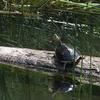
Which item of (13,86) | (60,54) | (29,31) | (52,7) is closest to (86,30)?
(29,31)

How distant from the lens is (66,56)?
4445 millimetres

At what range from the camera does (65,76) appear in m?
4.22

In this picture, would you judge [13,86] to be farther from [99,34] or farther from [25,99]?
[99,34]

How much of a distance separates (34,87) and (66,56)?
0.60 m

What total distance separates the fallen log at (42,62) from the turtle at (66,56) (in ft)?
0.18

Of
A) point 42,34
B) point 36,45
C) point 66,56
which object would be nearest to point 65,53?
point 66,56

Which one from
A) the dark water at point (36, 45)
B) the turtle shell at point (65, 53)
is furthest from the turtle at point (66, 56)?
the dark water at point (36, 45)

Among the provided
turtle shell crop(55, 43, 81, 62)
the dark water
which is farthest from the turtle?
the dark water

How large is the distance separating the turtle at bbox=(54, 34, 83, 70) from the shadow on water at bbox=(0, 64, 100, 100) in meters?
0.17

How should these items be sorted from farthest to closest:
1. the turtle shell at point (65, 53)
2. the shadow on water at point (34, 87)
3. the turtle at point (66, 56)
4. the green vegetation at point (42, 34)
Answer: the turtle shell at point (65, 53) → the turtle at point (66, 56) → the green vegetation at point (42, 34) → the shadow on water at point (34, 87)

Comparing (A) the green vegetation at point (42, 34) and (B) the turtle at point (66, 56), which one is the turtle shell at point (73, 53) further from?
(A) the green vegetation at point (42, 34)

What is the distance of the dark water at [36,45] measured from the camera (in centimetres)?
387

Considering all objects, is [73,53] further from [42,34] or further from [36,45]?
[42,34]

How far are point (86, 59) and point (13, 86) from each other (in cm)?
79
